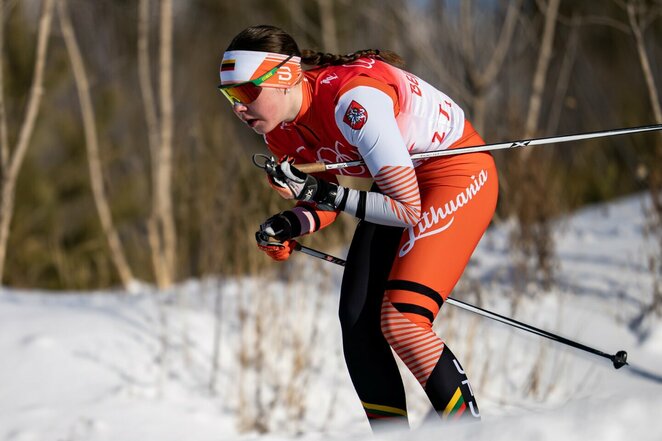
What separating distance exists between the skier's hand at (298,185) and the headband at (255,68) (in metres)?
0.24

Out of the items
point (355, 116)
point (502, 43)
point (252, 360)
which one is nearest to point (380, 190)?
point (355, 116)

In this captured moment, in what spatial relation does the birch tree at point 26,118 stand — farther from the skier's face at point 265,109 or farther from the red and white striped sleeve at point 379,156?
the red and white striped sleeve at point 379,156

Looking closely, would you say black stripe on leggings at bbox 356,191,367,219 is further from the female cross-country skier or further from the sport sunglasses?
the sport sunglasses

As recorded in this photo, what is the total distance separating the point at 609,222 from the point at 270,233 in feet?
17.8

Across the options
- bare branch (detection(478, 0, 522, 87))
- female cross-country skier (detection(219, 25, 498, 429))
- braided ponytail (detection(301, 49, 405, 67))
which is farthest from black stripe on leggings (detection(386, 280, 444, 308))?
bare branch (detection(478, 0, 522, 87))

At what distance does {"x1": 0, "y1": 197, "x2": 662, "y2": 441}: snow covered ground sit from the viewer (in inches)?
162

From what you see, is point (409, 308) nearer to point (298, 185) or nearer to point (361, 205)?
point (361, 205)

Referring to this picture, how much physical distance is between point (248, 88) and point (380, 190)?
0.47 m

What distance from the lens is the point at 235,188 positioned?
441 centimetres

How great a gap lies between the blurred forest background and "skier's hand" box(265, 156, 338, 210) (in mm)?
1727

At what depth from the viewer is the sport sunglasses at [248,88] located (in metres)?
2.33

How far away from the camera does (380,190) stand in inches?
94.0

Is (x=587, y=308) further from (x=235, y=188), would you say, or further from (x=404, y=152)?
(x=404, y=152)

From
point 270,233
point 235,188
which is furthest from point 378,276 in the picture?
point 235,188
